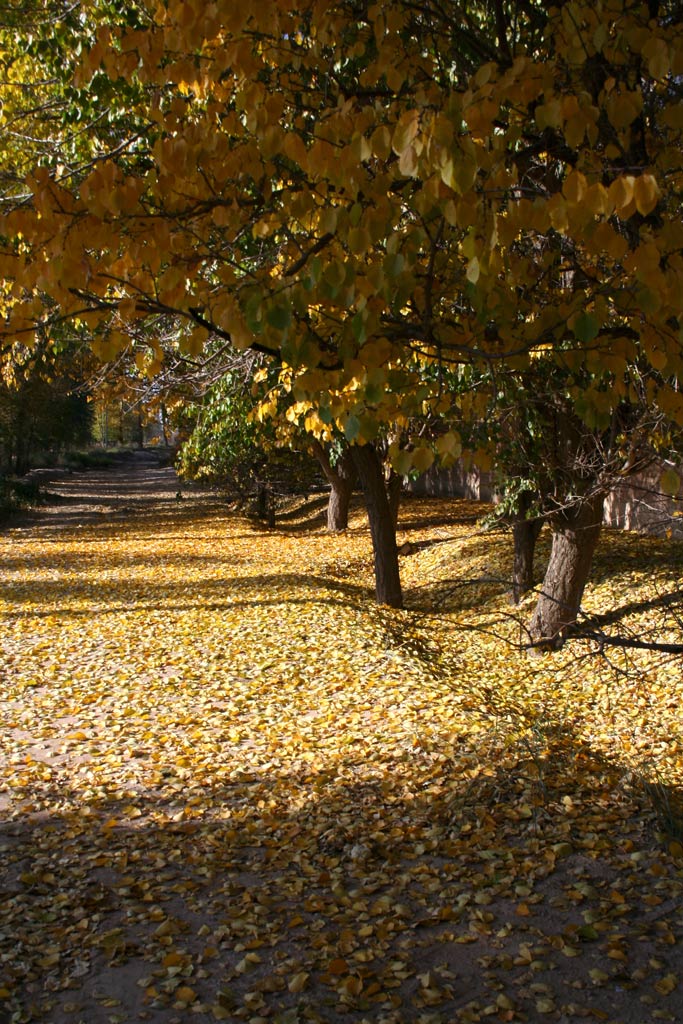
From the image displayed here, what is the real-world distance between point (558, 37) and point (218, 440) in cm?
1221

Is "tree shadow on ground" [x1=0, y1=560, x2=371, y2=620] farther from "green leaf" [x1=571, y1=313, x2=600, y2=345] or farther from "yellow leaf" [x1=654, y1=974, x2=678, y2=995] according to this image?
"green leaf" [x1=571, y1=313, x2=600, y2=345]

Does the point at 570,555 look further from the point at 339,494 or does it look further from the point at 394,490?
the point at 339,494

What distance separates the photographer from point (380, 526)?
12109 millimetres

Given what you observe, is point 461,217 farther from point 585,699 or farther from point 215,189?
point 585,699

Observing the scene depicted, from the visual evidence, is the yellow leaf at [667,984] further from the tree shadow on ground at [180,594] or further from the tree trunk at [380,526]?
the tree shadow on ground at [180,594]

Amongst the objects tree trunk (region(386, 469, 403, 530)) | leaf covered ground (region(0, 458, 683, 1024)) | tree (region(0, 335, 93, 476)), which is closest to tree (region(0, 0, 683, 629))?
leaf covered ground (region(0, 458, 683, 1024))

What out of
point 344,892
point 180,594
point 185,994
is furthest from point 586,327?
point 180,594

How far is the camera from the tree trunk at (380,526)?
Answer: 11773mm

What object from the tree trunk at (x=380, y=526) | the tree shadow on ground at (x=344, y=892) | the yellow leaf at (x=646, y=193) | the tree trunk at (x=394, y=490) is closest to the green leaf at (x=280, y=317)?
the yellow leaf at (x=646, y=193)

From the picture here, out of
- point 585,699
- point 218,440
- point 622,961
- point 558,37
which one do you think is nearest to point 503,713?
point 585,699

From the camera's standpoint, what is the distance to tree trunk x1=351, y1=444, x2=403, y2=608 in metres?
11.8

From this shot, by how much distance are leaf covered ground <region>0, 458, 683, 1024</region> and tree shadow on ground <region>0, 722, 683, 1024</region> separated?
0.05 ft

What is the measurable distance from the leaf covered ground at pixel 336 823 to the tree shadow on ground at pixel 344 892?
2 centimetres

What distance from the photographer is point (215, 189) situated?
13.9 ft
